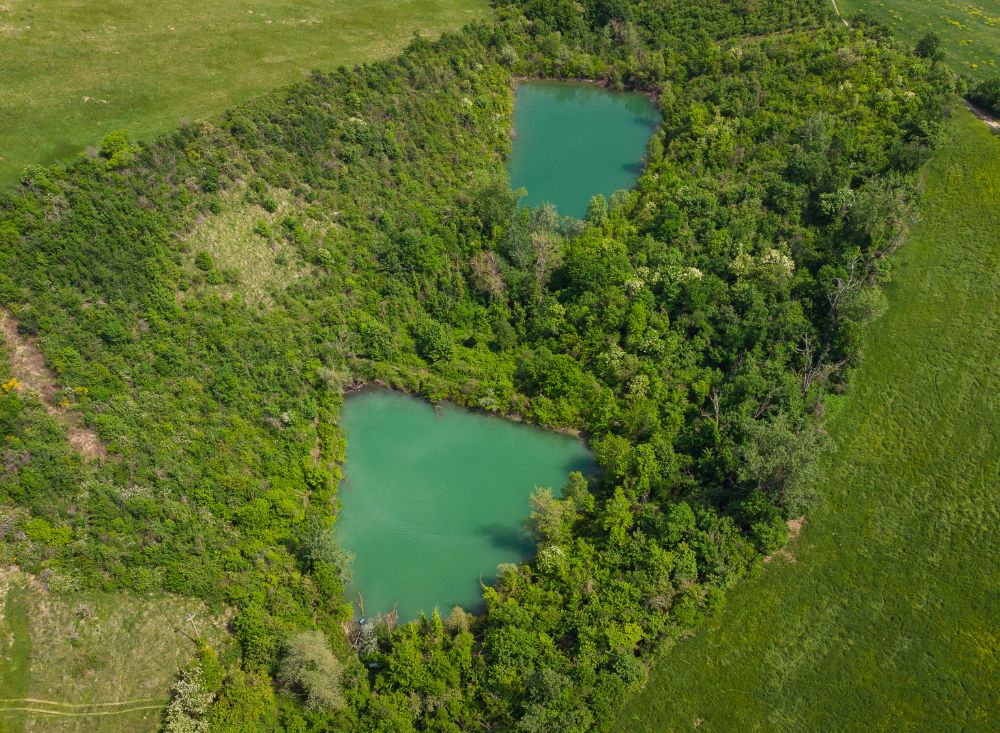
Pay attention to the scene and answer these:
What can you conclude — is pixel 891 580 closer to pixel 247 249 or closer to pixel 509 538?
pixel 509 538

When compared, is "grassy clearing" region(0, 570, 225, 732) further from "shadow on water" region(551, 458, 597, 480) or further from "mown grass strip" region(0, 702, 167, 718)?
"shadow on water" region(551, 458, 597, 480)

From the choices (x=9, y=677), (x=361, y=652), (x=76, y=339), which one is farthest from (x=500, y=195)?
(x=9, y=677)

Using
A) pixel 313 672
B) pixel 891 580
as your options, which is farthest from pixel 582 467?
pixel 313 672

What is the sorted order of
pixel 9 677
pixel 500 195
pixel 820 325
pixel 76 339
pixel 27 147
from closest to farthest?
pixel 9 677 < pixel 76 339 < pixel 27 147 < pixel 820 325 < pixel 500 195

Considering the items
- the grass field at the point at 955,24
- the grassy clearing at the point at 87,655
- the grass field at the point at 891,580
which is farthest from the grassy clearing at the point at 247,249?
the grass field at the point at 955,24

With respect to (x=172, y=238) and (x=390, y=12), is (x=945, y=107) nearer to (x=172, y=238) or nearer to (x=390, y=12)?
(x=390, y=12)

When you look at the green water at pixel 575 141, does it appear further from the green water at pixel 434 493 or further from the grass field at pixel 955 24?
the grass field at pixel 955 24
